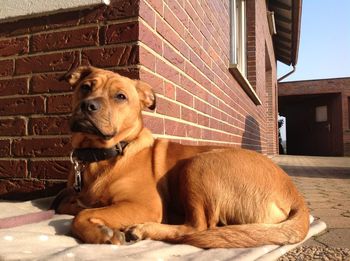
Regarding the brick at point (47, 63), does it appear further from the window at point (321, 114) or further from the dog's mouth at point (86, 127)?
the window at point (321, 114)

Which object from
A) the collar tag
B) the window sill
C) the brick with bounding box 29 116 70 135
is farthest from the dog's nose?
the window sill

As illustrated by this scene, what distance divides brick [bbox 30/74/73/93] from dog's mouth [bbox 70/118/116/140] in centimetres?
64

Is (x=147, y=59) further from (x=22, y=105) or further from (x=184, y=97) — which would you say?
(x=22, y=105)

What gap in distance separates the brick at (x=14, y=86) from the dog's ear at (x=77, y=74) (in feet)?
1.75

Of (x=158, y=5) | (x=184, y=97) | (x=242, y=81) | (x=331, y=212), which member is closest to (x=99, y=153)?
(x=158, y=5)

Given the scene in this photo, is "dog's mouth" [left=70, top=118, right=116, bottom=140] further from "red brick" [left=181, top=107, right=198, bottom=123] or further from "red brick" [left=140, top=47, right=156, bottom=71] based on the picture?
"red brick" [left=181, top=107, right=198, bottom=123]

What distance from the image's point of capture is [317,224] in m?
2.72

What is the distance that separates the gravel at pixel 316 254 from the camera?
2018 mm

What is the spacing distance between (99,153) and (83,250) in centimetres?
83

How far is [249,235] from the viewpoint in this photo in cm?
200

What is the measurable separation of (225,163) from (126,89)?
75 cm

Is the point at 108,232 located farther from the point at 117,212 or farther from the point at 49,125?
the point at 49,125

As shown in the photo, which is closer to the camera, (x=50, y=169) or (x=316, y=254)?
(x=316, y=254)

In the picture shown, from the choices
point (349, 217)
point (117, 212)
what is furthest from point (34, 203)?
point (349, 217)
